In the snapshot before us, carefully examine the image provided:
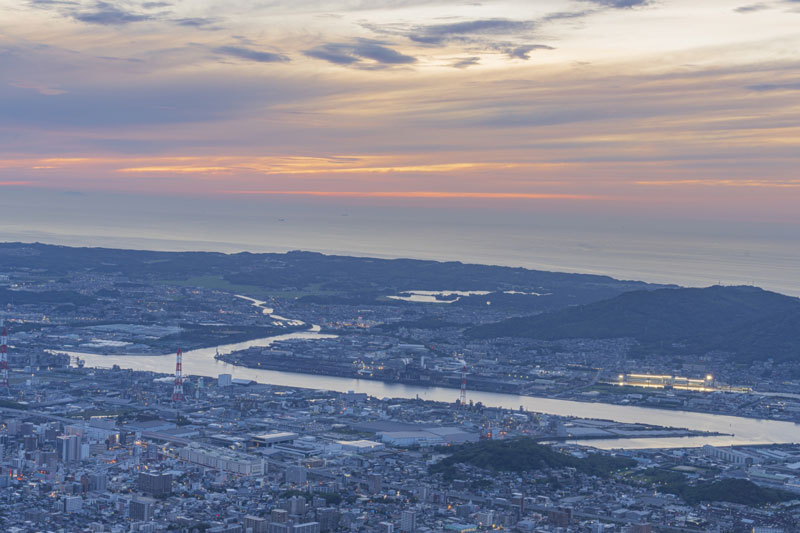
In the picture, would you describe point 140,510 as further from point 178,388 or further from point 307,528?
point 178,388

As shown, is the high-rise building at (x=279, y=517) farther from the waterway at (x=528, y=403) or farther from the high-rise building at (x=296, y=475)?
the waterway at (x=528, y=403)

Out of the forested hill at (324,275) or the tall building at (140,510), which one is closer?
the tall building at (140,510)

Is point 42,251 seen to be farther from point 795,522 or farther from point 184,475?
point 795,522

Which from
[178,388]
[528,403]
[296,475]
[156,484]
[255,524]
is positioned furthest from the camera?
[528,403]

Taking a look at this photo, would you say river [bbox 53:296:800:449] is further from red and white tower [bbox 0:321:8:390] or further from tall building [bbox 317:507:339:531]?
tall building [bbox 317:507:339:531]

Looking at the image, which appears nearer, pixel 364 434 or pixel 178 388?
pixel 364 434

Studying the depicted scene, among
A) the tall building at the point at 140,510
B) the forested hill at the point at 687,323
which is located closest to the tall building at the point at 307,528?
the tall building at the point at 140,510

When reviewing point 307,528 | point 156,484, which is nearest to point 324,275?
point 156,484

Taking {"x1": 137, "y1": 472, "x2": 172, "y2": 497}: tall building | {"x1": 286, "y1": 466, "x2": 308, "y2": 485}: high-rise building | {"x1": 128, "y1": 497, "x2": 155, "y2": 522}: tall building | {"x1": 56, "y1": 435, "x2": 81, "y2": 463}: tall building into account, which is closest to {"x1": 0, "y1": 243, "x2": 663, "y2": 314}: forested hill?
{"x1": 56, "y1": 435, "x2": 81, "y2": 463}: tall building

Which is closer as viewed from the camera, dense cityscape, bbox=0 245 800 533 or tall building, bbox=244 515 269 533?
tall building, bbox=244 515 269 533
